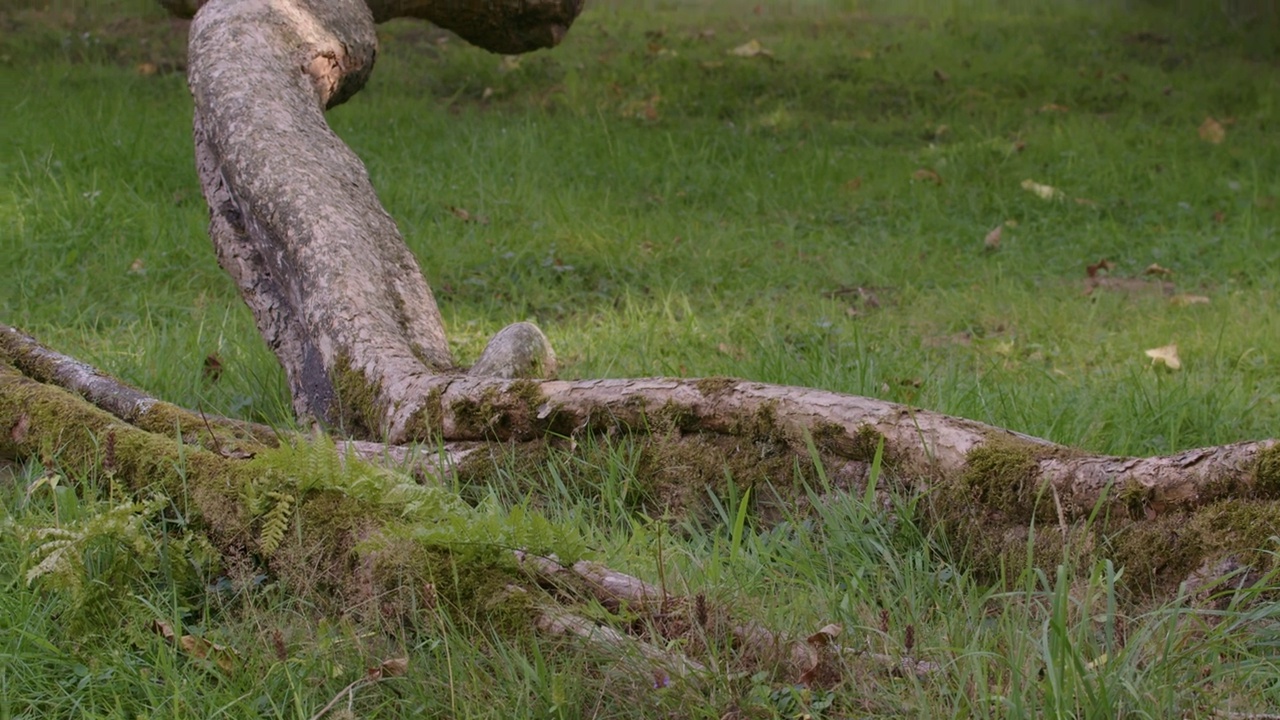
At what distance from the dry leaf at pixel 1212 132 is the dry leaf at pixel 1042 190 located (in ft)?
5.59

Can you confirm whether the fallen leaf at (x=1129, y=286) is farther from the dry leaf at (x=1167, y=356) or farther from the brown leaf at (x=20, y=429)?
the brown leaf at (x=20, y=429)

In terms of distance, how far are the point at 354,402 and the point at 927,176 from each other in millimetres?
4793

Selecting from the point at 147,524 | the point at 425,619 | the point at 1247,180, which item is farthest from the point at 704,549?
the point at 1247,180

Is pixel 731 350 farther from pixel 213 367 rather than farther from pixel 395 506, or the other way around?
pixel 395 506

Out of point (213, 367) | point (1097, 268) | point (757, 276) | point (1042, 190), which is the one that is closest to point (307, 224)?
point (213, 367)

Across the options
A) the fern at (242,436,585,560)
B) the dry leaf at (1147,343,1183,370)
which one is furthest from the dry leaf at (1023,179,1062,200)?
the fern at (242,436,585,560)

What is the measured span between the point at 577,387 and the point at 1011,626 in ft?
4.16

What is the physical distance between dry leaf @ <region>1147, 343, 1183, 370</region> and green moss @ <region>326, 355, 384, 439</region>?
287 centimetres

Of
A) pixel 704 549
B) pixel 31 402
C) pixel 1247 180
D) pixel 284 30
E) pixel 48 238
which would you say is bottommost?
pixel 1247 180

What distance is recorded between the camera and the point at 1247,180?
714 cm

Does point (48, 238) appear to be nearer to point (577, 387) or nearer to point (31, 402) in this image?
point (31, 402)

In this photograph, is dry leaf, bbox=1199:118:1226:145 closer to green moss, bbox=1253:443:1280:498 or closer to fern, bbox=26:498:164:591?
green moss, bbox=1253:443:1280:498

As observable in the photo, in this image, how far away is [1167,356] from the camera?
4.48 metres

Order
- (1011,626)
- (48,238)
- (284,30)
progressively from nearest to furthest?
(1011,626)
(284,30)
(48,238)
